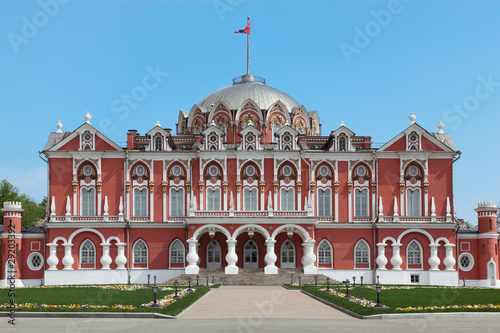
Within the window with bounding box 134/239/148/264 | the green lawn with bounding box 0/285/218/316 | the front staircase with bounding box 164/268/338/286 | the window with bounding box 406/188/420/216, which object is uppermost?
the window with bounding box 406/188/420/216


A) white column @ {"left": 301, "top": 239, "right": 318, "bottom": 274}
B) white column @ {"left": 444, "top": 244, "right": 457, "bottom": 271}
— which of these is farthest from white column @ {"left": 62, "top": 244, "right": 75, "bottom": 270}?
white column @ {"left": 444, "top": 244, "right": 457, "bottom": 271}

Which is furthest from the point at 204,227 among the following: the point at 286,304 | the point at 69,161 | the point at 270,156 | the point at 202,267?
the point at 286,304

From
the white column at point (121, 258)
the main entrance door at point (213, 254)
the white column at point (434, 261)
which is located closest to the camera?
the white column at point (121, 258)

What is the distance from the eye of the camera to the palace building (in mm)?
55844

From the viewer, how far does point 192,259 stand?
178ft

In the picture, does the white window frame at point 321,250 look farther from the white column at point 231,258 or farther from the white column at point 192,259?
the white column at point 192,259

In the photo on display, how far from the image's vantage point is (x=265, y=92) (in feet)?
217

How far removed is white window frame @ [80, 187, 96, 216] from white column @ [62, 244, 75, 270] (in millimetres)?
3013

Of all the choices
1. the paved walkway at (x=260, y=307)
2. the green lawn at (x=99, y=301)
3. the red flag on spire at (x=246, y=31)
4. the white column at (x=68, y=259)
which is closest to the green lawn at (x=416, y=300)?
the paved walkway at (x=260, y=307)

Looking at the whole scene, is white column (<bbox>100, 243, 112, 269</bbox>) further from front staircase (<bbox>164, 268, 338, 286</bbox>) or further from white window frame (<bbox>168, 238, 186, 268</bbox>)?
front staircase (<bbox>164, 268, 338, 286</bbox>)

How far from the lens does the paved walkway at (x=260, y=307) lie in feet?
92.2

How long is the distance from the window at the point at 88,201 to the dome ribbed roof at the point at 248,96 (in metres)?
14.0

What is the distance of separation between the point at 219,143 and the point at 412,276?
1883 centimetres

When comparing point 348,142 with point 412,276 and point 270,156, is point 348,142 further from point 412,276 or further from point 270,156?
point 412,276
